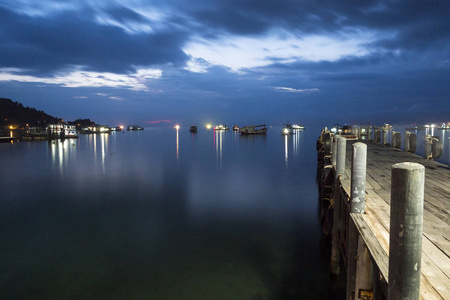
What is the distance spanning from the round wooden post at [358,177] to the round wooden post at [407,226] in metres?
2.80

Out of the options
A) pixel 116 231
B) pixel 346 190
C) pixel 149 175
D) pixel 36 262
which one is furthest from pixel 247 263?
pixel 149 175

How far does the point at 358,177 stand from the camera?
601cm

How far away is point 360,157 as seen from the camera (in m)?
6.00

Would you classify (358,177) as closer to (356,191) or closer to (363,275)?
(356,191)

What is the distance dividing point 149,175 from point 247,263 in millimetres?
23574

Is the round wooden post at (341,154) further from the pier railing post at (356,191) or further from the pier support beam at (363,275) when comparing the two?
the pier support beam at (363,275)

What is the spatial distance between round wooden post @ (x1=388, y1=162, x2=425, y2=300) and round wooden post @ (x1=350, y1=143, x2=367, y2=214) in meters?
2.80

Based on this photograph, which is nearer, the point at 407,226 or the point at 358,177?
the point at 407,226

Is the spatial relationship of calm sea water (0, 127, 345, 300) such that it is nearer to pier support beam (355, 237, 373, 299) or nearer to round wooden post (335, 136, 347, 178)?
round wooden post (335, 136, 347, 178)

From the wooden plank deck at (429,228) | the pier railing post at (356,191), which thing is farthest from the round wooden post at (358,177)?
the wooden plank deck at (429,228)

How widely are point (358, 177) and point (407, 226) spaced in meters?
2.92

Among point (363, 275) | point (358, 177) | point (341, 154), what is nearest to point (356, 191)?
point (358, 177)

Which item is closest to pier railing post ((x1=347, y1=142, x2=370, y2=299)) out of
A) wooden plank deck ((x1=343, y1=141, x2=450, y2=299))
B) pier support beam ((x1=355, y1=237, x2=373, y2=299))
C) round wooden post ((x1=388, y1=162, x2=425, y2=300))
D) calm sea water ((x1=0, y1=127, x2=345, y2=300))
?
wooden plank deck ((x1=343, y1=141, x2=450, y2=299))

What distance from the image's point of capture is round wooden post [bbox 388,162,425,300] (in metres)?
3.13
